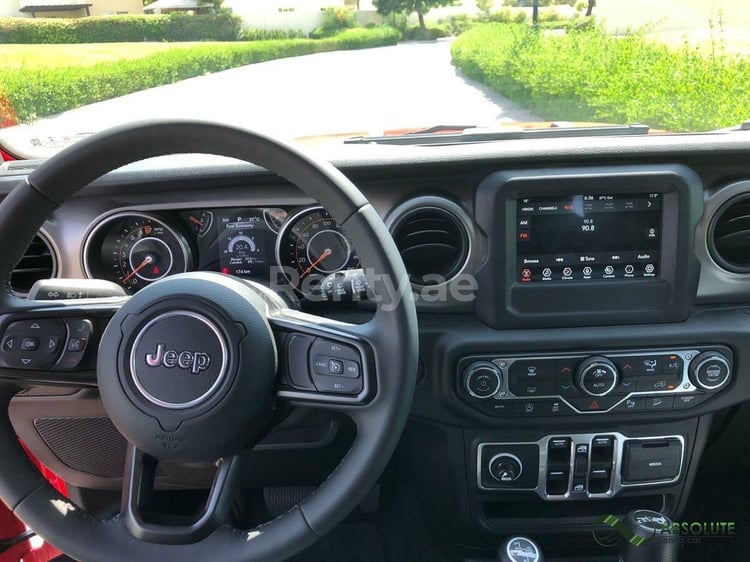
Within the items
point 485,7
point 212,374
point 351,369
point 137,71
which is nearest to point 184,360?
point 212,374

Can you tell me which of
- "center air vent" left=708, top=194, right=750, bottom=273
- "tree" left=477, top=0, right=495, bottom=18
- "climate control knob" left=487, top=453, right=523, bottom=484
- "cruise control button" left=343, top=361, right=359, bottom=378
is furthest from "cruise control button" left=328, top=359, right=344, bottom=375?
"tree" left=477, top=0, right=495, bottom=18

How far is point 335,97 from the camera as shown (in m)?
2.38

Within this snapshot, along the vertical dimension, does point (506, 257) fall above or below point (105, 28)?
below

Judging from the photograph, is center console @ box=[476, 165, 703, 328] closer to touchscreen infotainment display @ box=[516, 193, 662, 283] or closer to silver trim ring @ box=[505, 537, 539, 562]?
touchscreen infotainment display @ box=[516, 193, 662, 283]

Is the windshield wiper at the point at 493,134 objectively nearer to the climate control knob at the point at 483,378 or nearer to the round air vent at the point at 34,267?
the climate control knob at the point at 483,378

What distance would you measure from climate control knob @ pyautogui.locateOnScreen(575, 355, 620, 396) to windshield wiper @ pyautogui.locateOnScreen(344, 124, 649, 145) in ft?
2.15

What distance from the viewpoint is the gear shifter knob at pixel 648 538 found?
1844 mm

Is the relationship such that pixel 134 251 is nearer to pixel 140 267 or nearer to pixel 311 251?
pixel 140 267

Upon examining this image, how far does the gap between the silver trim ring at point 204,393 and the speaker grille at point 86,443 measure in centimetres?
64

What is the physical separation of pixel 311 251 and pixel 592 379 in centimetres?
86

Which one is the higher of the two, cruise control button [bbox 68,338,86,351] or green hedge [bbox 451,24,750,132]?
green hedge [bbox 451,24,750,132]

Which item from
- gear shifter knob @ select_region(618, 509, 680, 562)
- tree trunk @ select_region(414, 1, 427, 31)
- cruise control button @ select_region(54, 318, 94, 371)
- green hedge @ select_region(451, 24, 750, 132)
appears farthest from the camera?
green hedge @ select_region(451, 24, 750, 132)

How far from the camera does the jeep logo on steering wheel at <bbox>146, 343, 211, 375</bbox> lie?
55.1 inches

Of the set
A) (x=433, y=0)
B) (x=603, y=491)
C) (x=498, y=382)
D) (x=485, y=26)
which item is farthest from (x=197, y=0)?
(x=603, y=491)
